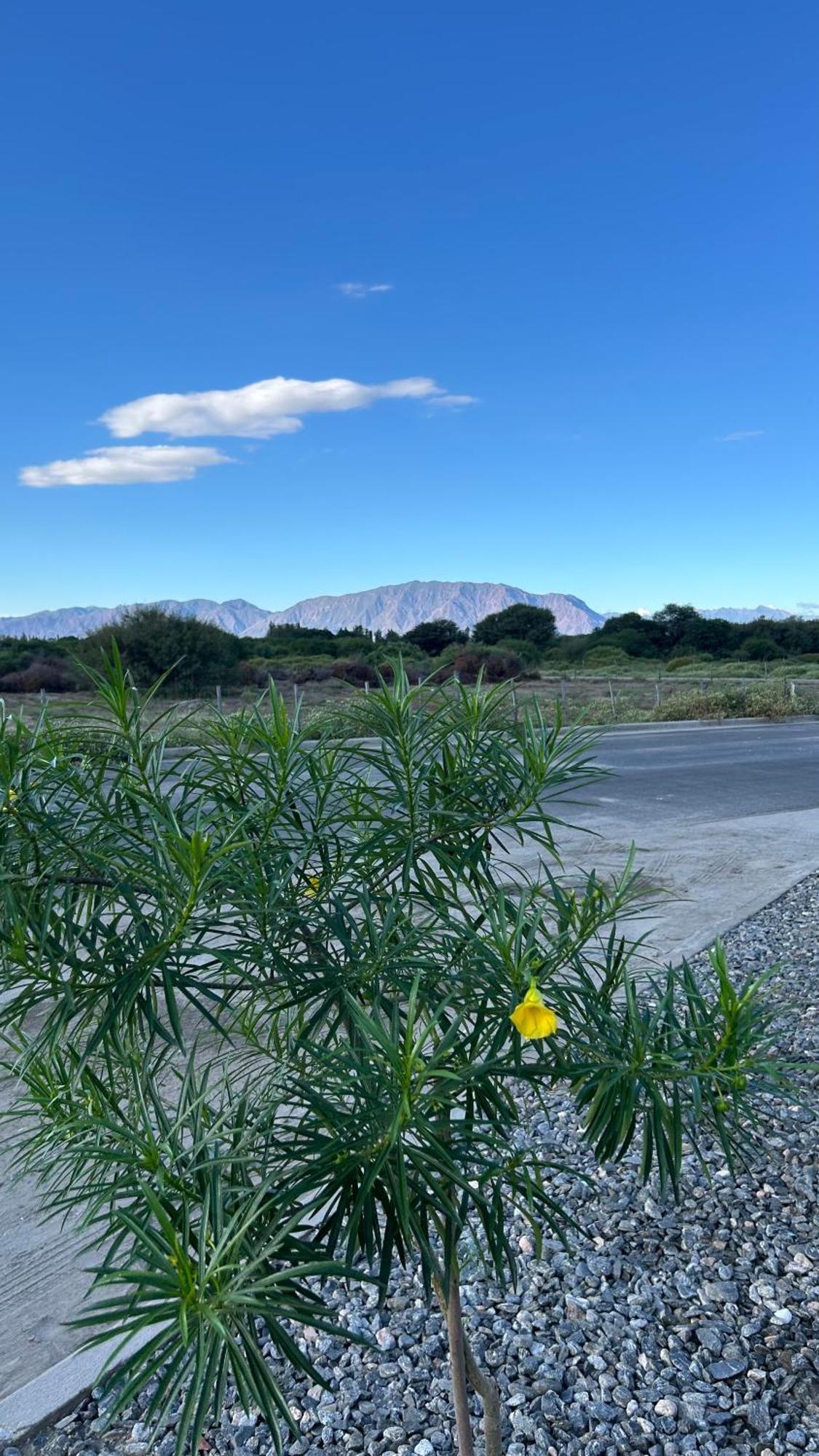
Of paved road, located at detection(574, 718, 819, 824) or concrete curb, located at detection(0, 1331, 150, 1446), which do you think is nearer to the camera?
concrete curb, located at detection(0, 1331, 150, 1446)

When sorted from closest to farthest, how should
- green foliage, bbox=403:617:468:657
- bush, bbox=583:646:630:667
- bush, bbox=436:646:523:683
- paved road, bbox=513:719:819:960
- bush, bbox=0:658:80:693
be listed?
bush, bbox=436:646:523:683, paved road, bbox=513:719:819:960, bush, bbox=0:658:80:693, green foliage, bbox=403:617:468:657, bush, bbox=583:646:630:667

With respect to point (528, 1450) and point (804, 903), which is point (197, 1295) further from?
point (804, 903)

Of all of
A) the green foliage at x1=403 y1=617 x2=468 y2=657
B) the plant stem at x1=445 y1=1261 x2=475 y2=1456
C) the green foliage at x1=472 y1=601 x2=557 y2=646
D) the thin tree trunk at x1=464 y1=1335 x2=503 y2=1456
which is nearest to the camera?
the plant stem at x1=445 y1=1261 x2=475 y2=1456

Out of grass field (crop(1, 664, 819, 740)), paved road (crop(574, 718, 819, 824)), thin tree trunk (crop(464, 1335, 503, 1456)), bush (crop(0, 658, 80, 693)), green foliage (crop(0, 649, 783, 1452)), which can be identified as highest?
bush (crop(0, 658, 80, 693))

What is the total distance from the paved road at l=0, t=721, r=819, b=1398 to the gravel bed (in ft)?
1.60

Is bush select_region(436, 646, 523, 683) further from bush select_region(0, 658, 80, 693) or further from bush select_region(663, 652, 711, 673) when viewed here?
bush select_region(663, 652, 711, 673)

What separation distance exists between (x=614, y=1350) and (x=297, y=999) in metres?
1.56

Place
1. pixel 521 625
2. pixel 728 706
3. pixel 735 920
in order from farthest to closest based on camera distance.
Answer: pixel 521 625, pixel 728 706, pixel 735 920

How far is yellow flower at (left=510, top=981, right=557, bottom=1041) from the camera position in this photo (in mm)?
1139

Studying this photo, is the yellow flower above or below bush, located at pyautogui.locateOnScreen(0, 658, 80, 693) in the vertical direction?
below

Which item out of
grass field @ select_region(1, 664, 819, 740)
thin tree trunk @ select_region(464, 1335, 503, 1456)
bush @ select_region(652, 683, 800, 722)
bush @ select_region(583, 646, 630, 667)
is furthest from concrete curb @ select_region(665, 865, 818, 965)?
bush @ select_region(583, 646, 630, 667)

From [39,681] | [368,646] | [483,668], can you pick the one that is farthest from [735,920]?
[39,681]

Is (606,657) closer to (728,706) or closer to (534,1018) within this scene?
(728,706)

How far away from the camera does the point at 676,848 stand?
8438 millimetres
